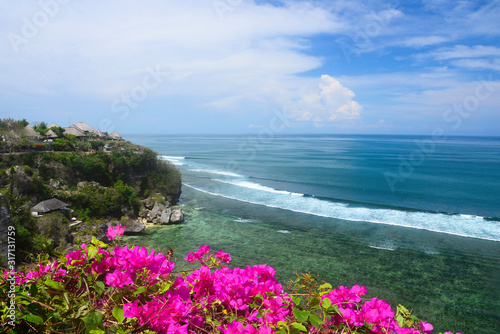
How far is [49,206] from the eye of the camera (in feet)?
61.8

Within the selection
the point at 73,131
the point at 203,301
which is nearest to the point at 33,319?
the point at 203,301

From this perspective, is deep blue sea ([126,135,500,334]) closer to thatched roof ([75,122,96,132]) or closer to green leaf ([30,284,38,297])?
green leaf ([30,284,38,297])

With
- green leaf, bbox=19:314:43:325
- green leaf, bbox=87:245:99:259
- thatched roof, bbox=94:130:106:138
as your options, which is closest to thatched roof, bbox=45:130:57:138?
thatched roof, bbox=94:130:106:138

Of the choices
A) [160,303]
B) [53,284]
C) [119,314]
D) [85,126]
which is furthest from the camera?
[85,126]

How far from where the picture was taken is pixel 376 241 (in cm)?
2117

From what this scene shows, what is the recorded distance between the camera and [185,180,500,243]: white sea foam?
23844 mm

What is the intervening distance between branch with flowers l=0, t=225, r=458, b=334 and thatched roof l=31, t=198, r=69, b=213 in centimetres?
2037

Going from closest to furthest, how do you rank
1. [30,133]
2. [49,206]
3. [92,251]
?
[92,251] < [49,206] < [30,133]

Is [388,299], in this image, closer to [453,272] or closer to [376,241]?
[453,272]

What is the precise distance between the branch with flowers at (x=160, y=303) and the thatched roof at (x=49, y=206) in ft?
66.8

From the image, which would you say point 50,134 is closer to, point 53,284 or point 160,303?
point 53,284

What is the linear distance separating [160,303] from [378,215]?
29.4 meters

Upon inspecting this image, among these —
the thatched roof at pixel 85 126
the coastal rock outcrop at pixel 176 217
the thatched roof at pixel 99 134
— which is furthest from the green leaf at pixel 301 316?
the thatched roof at pixel 85 126

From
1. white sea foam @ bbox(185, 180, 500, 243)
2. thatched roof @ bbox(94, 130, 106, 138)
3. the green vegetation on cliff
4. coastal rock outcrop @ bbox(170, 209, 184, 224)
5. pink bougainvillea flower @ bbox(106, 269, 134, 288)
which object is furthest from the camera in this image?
thatched roof @ bbox(94, 130, 106, 138)
